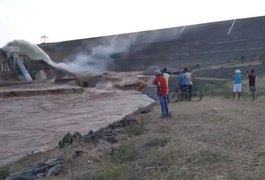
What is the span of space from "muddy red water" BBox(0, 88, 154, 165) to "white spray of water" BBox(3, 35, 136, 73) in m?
17.1

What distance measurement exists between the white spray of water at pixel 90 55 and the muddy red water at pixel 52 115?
56.1ft

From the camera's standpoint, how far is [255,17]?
50.3 metres

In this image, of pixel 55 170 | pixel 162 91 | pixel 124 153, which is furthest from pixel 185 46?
pixel 55 170

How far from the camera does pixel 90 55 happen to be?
5431 centimetres

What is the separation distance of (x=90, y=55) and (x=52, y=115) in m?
Result: 32.7

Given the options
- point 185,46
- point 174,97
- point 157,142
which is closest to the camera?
point 157,142

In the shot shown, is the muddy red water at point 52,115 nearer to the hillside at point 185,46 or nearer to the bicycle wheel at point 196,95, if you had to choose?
the bicycle wheel at point 196,95

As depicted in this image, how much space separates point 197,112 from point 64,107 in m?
11.8

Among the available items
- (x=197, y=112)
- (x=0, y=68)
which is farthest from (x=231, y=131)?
(x=0, y=68)

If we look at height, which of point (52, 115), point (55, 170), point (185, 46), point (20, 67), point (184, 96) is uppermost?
point (185, 46)

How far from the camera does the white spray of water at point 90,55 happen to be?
48.7 metres

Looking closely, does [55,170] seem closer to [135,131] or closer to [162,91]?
[135,131]

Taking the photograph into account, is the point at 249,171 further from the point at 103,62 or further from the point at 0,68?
the point at 103,62

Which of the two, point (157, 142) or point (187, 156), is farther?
point (157, 142)
